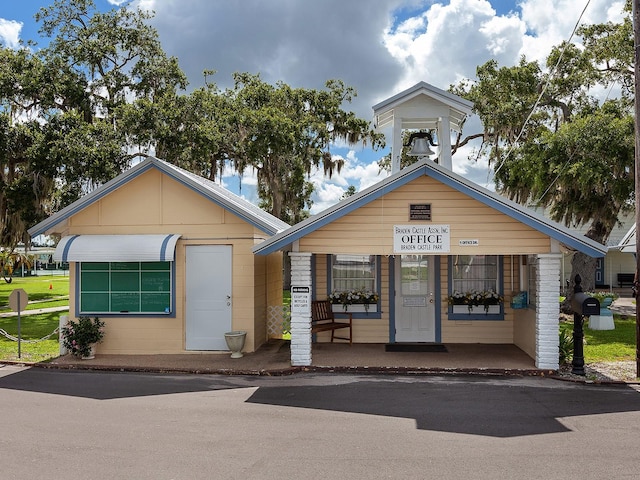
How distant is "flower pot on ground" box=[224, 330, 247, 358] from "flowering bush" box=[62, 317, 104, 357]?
2.61 metres

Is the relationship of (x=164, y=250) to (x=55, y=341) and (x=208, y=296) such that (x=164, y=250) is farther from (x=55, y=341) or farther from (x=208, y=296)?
(x=55, y=341)

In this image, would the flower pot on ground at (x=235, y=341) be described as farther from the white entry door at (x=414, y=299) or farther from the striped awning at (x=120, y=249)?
the white entry door at (x=414, y=299)

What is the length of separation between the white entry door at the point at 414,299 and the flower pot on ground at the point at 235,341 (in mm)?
3500

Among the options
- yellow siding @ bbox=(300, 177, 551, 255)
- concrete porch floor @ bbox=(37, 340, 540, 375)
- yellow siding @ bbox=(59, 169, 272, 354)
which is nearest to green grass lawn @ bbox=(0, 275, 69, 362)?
concrete porch floor @ bbox=(37, 340, 540, 375)

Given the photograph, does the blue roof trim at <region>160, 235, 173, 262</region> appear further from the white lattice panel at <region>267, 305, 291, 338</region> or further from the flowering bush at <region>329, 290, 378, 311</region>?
the flowering bush at <region>329, 290, 378, 311</region>

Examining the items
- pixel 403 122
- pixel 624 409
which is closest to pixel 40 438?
pixel 624 409

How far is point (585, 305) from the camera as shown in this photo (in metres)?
9.47

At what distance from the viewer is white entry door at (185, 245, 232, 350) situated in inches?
465

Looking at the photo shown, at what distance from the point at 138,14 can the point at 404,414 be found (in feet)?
68.8

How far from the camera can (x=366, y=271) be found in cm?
1271

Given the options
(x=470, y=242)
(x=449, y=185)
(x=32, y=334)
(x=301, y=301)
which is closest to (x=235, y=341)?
(x=301, y=301)

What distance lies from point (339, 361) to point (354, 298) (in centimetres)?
215

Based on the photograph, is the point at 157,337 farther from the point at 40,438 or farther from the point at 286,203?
the point at 286,203

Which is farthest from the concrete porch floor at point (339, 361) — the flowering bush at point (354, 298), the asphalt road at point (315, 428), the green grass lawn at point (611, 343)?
the green grass lawn at point (611, 343)
